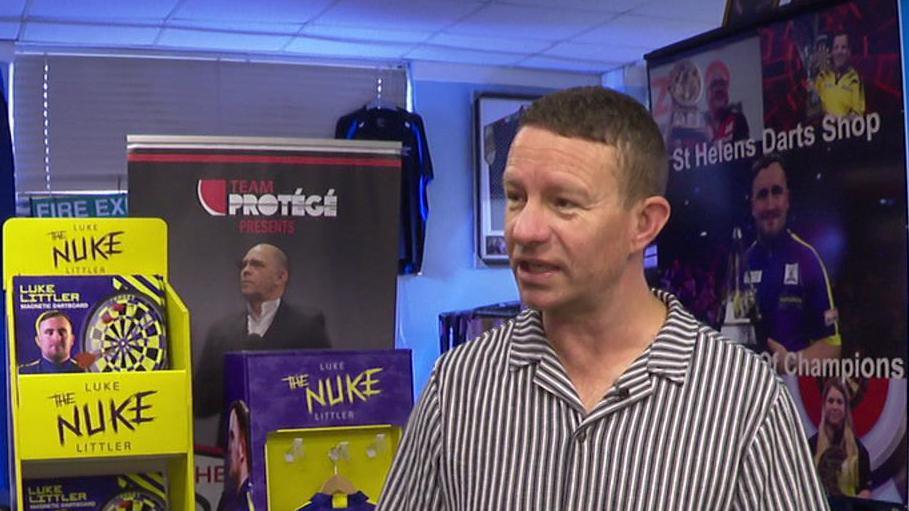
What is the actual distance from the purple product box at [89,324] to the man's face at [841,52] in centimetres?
166

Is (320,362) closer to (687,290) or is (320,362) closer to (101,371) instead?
(101,371)

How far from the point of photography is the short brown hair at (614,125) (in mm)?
1531

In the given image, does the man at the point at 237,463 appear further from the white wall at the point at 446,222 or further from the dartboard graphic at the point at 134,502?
the white wall at the point at 446,222

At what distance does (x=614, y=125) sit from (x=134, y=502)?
6.35ft

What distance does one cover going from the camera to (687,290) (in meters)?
3.02

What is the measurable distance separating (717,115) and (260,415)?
1298mm

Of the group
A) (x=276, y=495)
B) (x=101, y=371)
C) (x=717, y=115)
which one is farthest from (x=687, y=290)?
(x=101, y=371)

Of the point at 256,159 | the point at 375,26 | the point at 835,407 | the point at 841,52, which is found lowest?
the point at 835,407

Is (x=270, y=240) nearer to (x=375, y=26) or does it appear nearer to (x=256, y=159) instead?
(x=256, y=159)

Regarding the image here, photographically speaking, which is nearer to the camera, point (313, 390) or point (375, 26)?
point (313, 390)

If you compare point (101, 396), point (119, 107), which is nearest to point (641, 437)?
point (101, 396)

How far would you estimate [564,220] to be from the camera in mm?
1516

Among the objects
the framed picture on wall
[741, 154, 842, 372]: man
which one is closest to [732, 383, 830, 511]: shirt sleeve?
[741, 154, 842, 372]: man

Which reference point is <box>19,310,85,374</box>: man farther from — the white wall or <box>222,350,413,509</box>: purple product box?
the white wall
